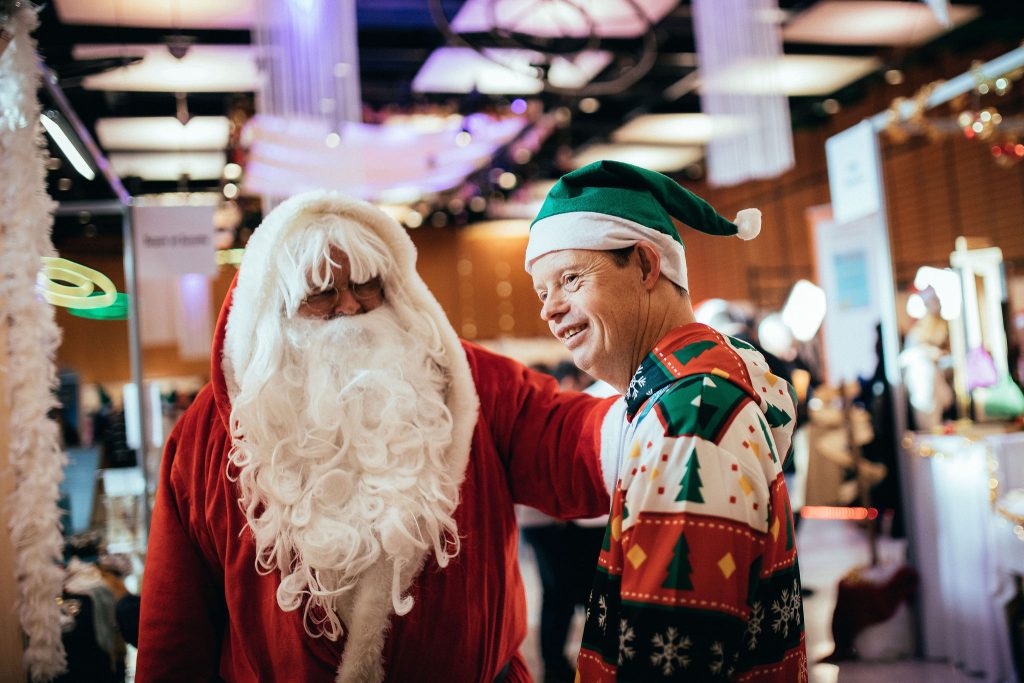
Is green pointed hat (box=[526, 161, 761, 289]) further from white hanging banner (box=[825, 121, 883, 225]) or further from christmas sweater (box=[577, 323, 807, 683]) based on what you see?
white hanging banner (box=[825, 121, 883, 225])

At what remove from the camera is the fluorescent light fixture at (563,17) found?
444cm

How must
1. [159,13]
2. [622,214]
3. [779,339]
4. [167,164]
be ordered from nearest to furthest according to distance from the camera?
[622,214] → [159,13] → [779,339] → [167,164]

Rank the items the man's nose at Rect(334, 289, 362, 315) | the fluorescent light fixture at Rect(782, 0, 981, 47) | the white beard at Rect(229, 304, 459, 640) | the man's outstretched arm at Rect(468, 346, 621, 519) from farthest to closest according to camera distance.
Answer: the fluorescent light fixture at Rect(782, 0, 981, 47) < the man's nose at Rect(334, 289, 362, 315) < the man's outstretched arm at Rect(468, 346, 621, 519) < the white beard at Rect(229, 304, 459, 640)

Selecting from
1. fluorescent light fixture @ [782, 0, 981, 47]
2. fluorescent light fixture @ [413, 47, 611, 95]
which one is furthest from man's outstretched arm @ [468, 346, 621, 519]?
fluorescent light fixture @ [782, 0, 981, 47]

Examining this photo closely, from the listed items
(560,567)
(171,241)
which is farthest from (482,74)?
(560,567)

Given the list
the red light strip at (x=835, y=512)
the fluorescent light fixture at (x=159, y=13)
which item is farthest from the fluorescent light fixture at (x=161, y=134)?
the red light strip at (x=835, y=512)

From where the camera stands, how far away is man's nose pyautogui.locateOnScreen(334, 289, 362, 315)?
5.61 feet

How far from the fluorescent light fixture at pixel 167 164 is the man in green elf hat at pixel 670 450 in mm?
9303

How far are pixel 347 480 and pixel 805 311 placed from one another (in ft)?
18.4

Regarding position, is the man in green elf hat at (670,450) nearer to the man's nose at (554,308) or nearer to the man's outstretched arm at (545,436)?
the man's nose at (554,308)

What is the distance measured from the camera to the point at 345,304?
171 centimetres

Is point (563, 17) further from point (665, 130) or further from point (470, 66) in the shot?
point (665, 130)

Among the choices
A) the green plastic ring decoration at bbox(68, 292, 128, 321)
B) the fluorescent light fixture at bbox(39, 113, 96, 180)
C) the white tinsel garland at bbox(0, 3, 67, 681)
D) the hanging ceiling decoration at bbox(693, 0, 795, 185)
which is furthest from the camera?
the hanging ceiling decoration at bbox(693, 0, 795, 185)

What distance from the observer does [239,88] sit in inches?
292
